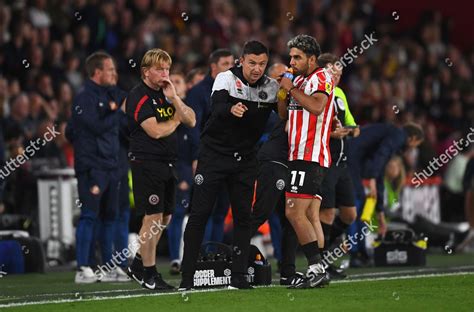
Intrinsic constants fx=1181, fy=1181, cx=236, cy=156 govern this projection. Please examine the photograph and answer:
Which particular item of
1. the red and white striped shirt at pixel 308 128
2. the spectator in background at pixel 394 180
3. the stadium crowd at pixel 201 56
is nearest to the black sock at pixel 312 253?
the red and white striped shirt at pixel 308 128

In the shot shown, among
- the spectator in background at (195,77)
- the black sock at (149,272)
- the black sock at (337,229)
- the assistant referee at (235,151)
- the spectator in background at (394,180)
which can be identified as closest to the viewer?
the assistant referee at (235,151)

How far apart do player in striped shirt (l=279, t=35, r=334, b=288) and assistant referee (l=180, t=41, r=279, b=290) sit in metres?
0.23

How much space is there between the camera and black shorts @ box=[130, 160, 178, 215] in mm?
10344

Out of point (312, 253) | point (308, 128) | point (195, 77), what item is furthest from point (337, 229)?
point (308, 128)

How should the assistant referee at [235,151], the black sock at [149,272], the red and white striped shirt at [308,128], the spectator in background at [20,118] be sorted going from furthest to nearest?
the spectator in background at [20,118] → the black sock at [149,272] → the red and white striped shirt at [308,128] → the assistant referee at [235,151]

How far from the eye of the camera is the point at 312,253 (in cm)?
990

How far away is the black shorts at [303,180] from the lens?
9.88 metres

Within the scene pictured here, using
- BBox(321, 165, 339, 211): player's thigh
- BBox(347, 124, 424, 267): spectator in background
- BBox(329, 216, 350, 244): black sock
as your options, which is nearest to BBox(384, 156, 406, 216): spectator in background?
BBox(347, 124, 424, 267): spectator in background

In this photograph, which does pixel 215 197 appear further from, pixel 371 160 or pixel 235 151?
pixel 371 160

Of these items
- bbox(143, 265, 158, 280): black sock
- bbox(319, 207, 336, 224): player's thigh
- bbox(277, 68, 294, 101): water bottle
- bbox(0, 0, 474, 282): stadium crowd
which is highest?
bbox(0, 0, 474, 282): stadium crowd

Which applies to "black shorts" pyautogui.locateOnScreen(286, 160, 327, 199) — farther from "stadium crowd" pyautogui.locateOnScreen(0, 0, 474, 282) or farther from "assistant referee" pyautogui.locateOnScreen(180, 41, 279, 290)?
"stadium crowd" pyautogui.locateOnScreen(0, 0, 474, 282)

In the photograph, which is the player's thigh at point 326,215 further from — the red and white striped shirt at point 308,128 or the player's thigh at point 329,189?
the red and white striped shirt at point 308,128

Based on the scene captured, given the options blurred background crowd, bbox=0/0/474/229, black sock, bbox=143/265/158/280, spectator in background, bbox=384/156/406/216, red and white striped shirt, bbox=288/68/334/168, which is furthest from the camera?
spectator in background, bbox=384/156/406/216

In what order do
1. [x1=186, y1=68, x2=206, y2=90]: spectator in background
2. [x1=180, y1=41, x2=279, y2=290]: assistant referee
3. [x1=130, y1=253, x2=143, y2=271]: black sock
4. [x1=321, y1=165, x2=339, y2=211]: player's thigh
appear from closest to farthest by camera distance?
[x1=180, y1=41, x2=279, y2=290]: assistant referee < [x1=130, y1=253, x2=143, y2=271]: black sock < [x1=321, y1=165, x2=339, y2=211]: player's thigh < [x1=186, y1=68, x2=206, y2=90]: spectator in background
